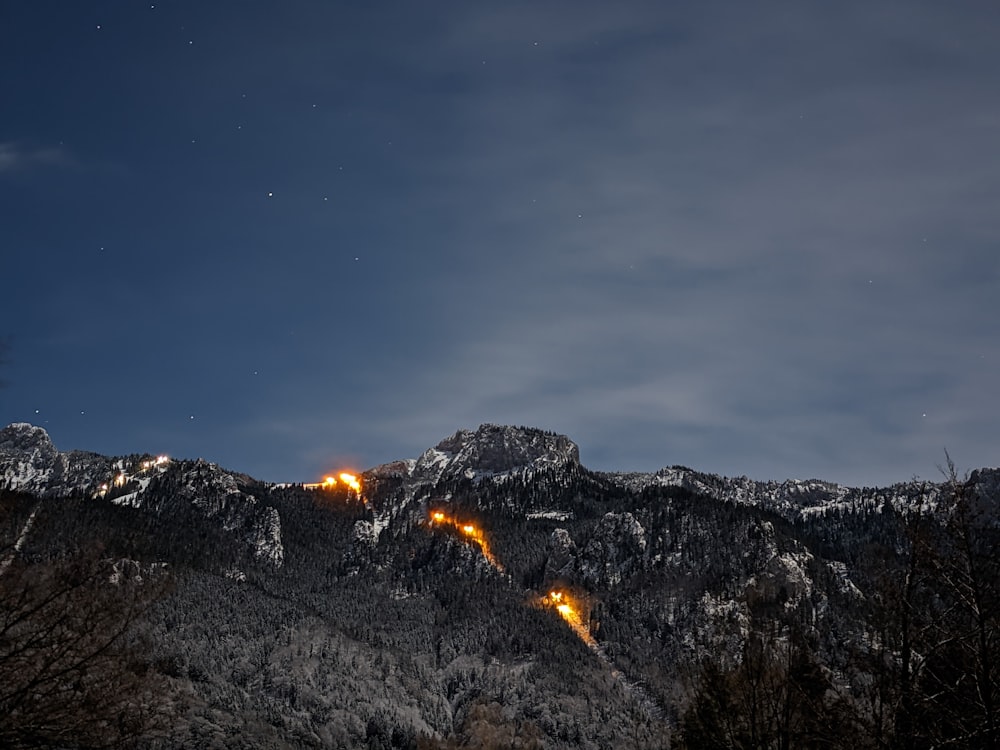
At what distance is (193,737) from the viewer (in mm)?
169750

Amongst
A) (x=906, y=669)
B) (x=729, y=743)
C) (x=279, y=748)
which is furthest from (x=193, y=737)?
(x=906, y=669)

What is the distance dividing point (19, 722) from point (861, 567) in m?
20.4

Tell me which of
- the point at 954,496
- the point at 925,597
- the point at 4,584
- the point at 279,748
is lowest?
the point at 279,748

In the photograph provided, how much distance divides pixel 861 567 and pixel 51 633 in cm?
A: 1994

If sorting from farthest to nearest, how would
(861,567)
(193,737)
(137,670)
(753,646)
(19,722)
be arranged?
(193,737), (753,646), (861,567), (137,670), (19,722)

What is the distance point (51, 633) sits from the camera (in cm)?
1605

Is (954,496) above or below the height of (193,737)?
above

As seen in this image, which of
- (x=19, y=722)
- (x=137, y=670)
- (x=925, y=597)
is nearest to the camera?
(x=19, y=722)

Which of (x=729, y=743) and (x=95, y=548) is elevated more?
(x=95, y=548)

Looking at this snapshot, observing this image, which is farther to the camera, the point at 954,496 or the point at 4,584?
the point at 954,496

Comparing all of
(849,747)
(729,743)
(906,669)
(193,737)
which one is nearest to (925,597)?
(906,669)

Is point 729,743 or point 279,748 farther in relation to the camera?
point 279,748

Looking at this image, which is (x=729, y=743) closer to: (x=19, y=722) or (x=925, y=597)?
(x=925, y=597)

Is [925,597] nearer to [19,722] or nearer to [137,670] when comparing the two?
[137,670]
